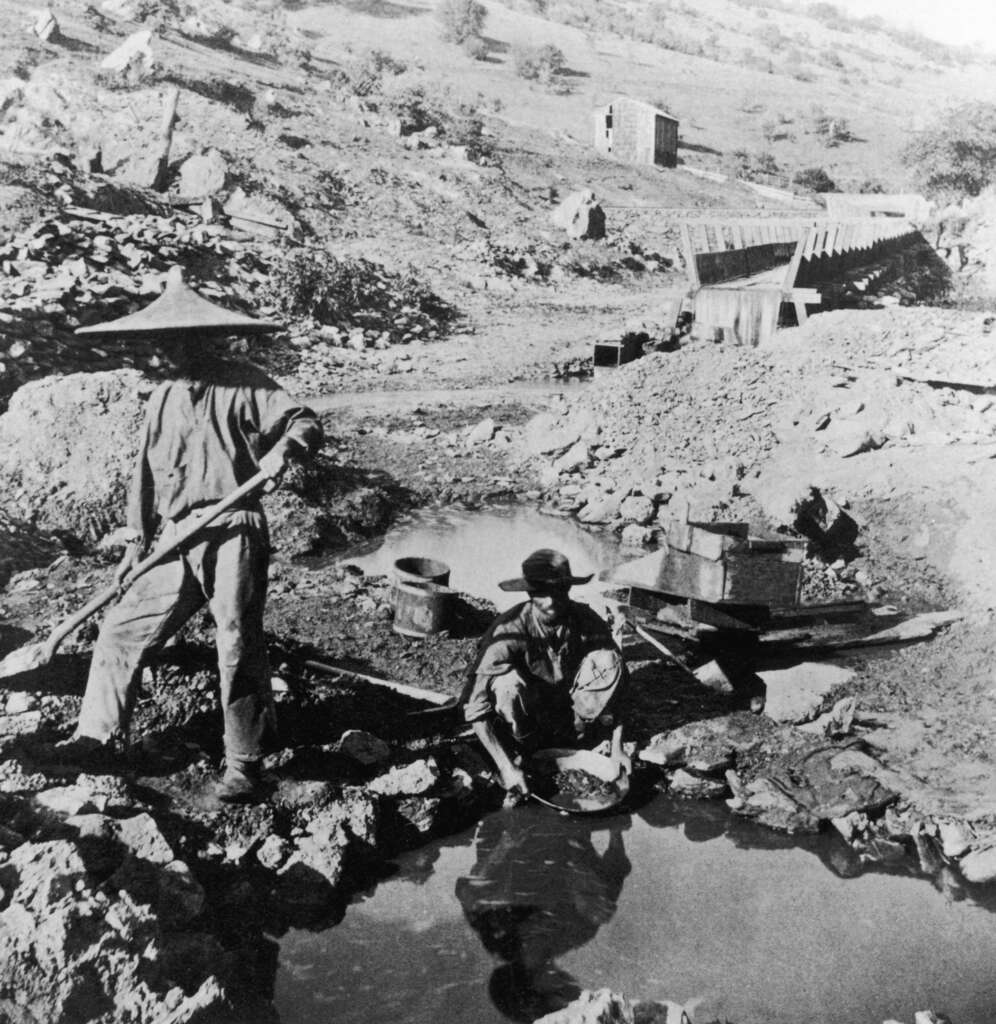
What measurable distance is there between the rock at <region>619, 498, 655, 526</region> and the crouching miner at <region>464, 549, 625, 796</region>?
395 cm

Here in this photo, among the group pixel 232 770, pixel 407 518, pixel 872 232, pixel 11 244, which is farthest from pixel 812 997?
pixel 872 232

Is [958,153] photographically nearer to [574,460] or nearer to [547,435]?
[547,435]

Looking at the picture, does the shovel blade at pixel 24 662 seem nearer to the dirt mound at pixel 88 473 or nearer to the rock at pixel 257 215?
the dirt mound at pixel 88 473

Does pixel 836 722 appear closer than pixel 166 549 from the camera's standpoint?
No

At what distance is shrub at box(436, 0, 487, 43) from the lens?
50.7 meters

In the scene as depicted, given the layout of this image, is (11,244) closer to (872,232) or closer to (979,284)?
(872,232)

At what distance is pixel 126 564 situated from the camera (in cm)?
412

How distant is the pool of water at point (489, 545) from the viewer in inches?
292

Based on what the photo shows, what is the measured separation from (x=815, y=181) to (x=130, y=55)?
27862 mm

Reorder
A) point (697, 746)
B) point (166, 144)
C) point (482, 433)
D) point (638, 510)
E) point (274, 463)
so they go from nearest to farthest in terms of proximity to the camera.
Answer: point (274, 463), point (697, 746), point (638, 510), point (482, 433), point (166, 144)

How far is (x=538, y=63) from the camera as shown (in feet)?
154

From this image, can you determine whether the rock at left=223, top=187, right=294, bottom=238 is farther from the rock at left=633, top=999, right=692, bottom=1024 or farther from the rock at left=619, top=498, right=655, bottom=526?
the rock at left=633, top=999, right=692, bottom=1024

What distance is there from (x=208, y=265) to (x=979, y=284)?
18.2 m

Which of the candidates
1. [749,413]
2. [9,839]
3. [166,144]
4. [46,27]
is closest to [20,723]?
[9,839]
